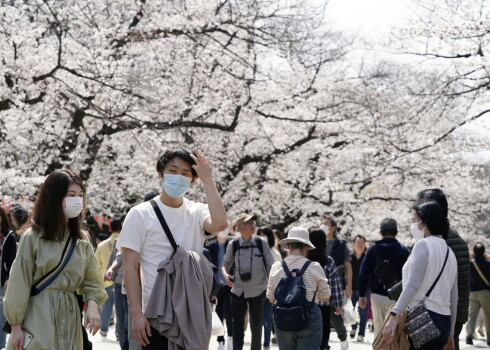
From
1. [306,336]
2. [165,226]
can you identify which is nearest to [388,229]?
[306,336]

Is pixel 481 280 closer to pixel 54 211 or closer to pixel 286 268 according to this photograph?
pixel 286 268

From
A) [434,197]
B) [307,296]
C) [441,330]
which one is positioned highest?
[434,197]

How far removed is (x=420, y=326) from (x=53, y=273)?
2.46 metres

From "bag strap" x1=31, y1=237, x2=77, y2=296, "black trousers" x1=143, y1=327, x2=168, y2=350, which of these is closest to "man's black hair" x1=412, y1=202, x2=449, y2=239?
"black trousers" x1=143, y1=327, x2=168, y2=350

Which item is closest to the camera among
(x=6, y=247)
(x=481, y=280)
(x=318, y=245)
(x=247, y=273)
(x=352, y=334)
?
(x=6, y=247)

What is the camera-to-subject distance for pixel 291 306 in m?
6.67

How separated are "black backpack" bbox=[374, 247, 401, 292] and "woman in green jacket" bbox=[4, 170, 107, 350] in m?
3.96

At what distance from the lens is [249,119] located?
22688mm

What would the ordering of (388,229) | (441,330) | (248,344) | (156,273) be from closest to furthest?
(156,273)
(441,330)
(388,229)
(248,344)

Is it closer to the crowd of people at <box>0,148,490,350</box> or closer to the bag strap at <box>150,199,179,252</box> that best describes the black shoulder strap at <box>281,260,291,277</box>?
the crowd of people at <box>0,148,490,350</box>

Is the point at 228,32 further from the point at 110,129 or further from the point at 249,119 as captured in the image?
the point at 249,119

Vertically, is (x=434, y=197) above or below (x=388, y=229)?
above

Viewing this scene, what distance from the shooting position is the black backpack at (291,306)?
6.64 m

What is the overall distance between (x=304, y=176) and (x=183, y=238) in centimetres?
2165
